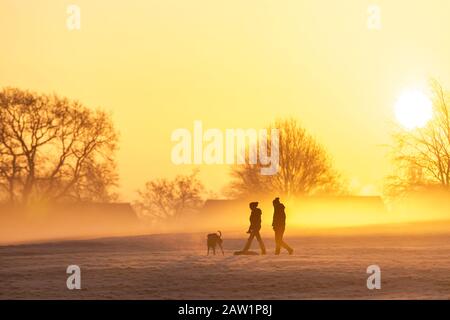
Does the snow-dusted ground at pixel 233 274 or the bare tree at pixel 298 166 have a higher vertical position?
the bare tree at pixel 298 166

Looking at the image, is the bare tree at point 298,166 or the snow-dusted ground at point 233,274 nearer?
the snow-dusted ground at point 233,274

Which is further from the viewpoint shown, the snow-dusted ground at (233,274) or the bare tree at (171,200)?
the bare tree at (171,200)

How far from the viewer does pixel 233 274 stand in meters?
24.1

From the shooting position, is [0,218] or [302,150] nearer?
[0,218]

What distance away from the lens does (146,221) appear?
13900 centimetres

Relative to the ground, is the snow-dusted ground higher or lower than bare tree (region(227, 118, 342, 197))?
lower

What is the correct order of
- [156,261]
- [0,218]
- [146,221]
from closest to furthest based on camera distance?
1. [156,261]
2. [0,218]
3. [146,221]

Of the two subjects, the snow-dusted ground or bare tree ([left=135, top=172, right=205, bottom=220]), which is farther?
bare tree ([left=135, top=172, right=205, bottom=220])

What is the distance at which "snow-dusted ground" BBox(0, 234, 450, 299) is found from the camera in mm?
20828

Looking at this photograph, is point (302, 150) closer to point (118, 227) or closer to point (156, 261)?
point (118, 227)

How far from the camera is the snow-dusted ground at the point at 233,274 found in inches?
820

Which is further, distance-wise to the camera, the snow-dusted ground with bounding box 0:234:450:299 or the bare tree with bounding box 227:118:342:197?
the bare tree with bounding box 227:118:342:197
